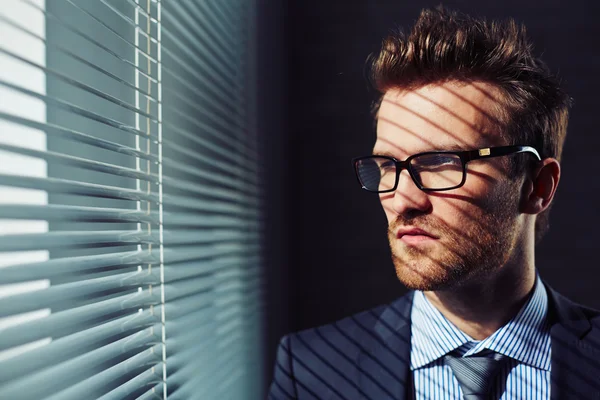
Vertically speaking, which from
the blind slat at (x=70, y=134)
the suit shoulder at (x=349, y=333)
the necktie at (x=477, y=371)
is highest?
the blind slat at (x=70, y=134)

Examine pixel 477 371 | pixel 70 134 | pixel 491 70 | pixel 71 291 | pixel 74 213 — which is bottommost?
pixel 477 371

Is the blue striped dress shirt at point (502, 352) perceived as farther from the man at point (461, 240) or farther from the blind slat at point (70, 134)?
the blind slat at point (70, 134)

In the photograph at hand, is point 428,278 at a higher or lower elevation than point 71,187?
lower

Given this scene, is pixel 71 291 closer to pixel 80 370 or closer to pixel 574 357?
pixel 80 370

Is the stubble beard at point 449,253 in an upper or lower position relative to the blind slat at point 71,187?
lower

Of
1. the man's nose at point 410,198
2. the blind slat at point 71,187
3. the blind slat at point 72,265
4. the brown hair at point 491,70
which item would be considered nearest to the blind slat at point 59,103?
the blind slat at point 71,187

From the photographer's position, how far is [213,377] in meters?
1.38

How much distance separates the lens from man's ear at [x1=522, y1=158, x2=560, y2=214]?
4.50 ft

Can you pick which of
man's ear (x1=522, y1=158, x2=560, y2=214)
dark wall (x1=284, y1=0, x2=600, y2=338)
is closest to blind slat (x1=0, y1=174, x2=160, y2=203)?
man's ear (x1=522, y1=158, x2=560, y2=214)

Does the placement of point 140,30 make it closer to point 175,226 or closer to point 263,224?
point 175,226

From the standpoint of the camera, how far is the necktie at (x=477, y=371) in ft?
4.06

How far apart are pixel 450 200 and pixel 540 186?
0.30 metres

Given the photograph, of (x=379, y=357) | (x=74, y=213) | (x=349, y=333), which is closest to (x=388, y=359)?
(x=379, y=357)

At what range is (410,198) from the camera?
4.10ft
